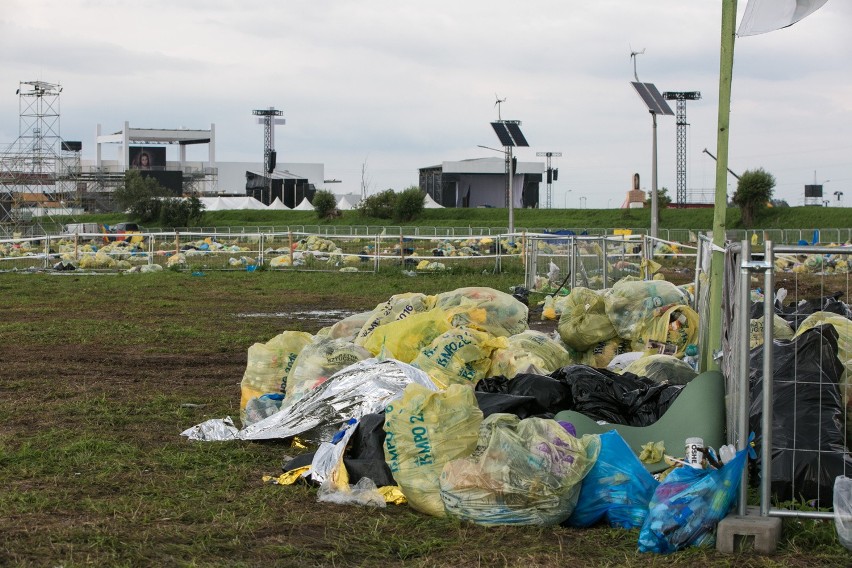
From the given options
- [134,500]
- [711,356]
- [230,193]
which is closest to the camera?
[134,500]

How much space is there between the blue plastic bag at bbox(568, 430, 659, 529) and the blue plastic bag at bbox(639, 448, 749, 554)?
231 mm

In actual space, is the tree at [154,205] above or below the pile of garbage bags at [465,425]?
above

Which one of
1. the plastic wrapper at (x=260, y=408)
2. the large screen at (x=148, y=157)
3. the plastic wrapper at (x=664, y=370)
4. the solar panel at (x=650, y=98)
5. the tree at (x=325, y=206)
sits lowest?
the plastic wrapper at (x=260, y=408)

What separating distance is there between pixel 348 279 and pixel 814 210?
158 ft

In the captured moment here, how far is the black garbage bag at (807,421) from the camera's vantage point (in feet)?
15.2

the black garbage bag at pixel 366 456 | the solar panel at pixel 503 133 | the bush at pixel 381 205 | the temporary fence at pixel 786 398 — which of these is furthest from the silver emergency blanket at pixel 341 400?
the bush at pixel 381 205

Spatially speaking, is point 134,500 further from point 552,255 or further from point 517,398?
point 552,255

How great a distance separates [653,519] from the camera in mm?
4270

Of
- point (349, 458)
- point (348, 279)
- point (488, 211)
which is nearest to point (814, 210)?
point (488, 211)

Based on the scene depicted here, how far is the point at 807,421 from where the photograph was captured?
479cm

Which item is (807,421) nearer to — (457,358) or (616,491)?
(616,491)

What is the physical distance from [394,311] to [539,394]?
9.23 ft

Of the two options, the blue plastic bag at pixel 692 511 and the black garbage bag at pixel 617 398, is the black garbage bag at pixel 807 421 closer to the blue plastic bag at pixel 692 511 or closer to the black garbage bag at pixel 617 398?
the blue plastic bag at pixel 692 511

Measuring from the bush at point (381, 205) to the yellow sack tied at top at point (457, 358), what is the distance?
208ft
